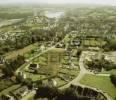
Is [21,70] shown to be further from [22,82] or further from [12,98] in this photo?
[12,98]

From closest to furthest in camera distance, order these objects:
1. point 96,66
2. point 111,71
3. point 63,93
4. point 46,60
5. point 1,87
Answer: point 63,93
point 1,87
point 111,71
point 96,66
point 46,60

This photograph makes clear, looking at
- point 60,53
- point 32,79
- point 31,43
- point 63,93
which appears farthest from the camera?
point 31,43

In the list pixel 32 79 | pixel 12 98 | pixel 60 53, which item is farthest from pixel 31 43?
pixel 12 98

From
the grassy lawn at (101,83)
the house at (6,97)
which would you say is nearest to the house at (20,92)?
the house at (6,97)

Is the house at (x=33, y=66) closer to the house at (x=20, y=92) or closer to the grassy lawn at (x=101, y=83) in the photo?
the house at (x=20, y=92)

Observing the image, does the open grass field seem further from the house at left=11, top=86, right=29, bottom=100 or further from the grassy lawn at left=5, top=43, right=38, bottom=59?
the house at left=11, top=86, right=29, bottom=100

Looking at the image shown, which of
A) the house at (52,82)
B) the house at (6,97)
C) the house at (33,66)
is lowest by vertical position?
the house at (6,97)

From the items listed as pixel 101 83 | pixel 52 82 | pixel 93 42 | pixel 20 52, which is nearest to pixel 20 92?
pixel 52 82

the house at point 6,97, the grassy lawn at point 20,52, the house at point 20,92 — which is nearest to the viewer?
the house at point 6,97
